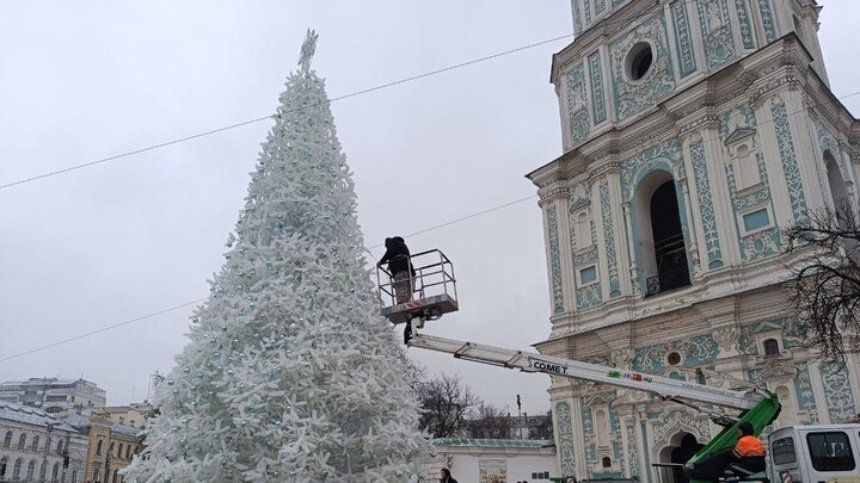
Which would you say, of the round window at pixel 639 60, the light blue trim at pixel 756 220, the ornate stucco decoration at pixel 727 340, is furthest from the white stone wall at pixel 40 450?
the light blue trim at pixel 756 220

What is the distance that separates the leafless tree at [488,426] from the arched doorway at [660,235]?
40502 millimetres

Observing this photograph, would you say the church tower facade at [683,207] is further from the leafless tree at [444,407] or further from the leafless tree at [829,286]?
the leafless tree at [444,407]

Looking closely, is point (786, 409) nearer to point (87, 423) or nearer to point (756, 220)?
point (756, 220)

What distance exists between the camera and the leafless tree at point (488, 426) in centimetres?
6009

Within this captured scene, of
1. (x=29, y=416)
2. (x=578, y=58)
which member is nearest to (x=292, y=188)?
(x=578, y=58)

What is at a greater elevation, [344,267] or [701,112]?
[701,112]

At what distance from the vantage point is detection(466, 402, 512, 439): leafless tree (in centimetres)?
6009

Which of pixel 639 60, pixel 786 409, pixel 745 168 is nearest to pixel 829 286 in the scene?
pixel 786 409

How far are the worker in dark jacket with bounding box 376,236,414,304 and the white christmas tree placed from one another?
2.04 metres

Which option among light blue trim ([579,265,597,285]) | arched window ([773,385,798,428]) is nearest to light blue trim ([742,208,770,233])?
arched window ([773,385,798,428])

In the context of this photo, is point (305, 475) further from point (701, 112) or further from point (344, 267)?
point (701, 112)

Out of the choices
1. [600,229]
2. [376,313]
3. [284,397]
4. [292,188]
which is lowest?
[284,397]

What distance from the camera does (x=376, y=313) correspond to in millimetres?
7559

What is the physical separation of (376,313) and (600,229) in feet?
46.4
